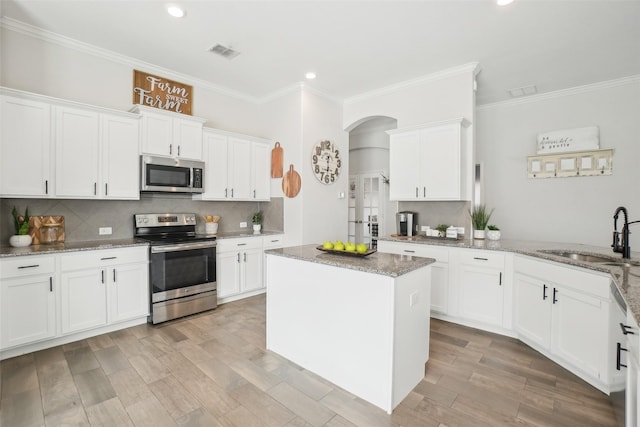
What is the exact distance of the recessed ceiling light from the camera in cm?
266

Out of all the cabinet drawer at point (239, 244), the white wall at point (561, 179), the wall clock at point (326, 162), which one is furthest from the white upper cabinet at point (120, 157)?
the white wall at point (561, 179)

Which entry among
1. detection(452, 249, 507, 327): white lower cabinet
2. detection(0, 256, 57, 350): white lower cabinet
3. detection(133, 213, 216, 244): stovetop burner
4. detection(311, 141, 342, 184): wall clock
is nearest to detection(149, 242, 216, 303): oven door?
detection(133, 213, 216, 244): stovetop burner

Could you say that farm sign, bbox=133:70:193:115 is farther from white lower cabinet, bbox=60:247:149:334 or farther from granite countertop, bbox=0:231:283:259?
white lower cabinet, bbox=60:247:149:334

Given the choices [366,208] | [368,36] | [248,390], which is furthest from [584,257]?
[366,208]

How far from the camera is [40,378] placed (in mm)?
2275

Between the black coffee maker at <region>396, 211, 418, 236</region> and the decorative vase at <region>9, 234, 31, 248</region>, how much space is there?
4.11m

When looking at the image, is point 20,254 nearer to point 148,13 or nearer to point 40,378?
point 40,378

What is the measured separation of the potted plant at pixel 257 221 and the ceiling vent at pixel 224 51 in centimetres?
227

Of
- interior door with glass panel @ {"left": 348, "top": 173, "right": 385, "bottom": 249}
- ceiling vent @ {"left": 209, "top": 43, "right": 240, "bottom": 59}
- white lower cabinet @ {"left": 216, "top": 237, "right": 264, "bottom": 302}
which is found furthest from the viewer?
interior door with glass panel @ {"left": 348, "top": 173, "right": 385, "bottom": 249}

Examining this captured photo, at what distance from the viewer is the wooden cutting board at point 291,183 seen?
4.48 m

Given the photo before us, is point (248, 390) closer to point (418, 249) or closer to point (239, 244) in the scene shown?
point (239, 244)

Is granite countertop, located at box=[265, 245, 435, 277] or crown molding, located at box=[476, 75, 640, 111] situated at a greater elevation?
crown molding, located at box=[476, 75, 640, 111]

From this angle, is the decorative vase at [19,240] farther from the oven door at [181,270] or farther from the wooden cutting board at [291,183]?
the wooden cutting board at [291,183]

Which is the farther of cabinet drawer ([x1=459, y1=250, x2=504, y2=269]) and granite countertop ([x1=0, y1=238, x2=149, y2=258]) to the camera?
cabinet drawer ([x1=459, y1=250, x2=504, y2=269])
